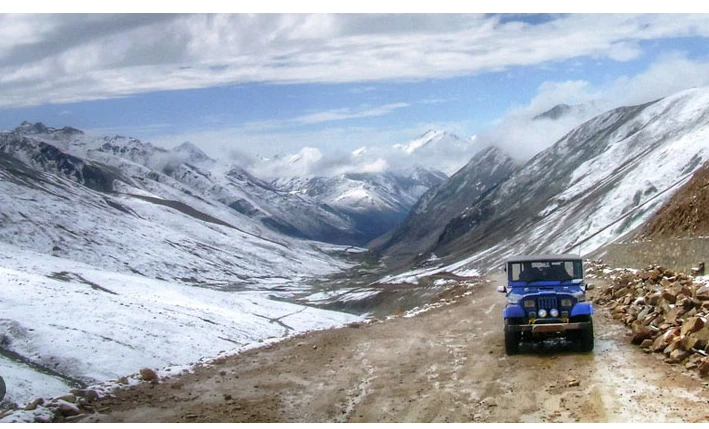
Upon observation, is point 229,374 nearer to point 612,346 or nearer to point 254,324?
point 612,346

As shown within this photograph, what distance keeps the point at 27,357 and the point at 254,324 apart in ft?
107

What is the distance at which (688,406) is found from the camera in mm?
13898

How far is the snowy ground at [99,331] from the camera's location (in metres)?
35.9

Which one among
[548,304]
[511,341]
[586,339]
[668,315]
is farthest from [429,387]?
[668,315]

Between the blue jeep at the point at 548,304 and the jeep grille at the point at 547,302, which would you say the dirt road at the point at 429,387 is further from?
the jeep grille at the point at 547,302

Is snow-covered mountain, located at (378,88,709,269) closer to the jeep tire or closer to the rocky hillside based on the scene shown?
the rocky hillside

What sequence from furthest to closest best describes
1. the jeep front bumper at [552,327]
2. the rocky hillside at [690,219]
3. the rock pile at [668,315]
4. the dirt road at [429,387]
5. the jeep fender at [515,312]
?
the rocky hillside at [690,219]
the jeep fender at [515,312]
the jeep front bumper at [552,327]
the rock pile at [668,315]
the dirt road at [429,387]

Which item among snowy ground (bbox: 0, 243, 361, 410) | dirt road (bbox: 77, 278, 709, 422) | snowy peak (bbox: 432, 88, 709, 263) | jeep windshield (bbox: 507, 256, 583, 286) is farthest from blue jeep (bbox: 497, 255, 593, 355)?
snowy peak (bbox: 432, 88, 709, 263)

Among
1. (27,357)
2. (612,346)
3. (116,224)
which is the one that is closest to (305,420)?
(612,346)

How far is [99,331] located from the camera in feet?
149

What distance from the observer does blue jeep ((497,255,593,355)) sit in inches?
801

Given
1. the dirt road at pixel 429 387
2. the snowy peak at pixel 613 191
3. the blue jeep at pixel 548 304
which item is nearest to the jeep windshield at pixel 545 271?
the blue jeep at pixel 548 304

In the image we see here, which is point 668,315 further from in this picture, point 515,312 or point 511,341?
point 511,341

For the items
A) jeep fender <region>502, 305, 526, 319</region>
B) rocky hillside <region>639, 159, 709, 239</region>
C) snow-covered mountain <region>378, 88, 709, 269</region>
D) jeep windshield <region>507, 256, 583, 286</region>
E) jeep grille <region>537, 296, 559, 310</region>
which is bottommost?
snow-covered mountain <region>378, 88, 709, 269</region>
